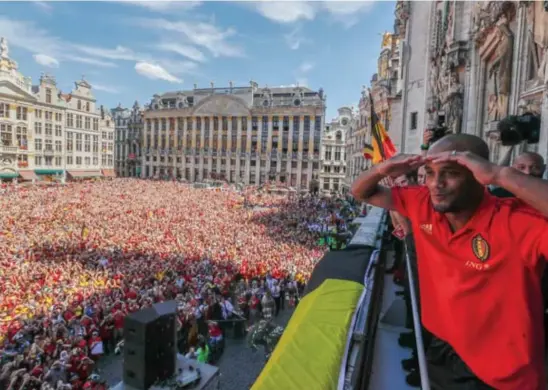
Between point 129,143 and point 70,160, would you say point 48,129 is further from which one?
point 129,143

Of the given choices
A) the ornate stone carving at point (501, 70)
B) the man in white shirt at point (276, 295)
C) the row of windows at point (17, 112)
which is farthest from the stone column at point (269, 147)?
the ornate stone carving at point (501, 70)

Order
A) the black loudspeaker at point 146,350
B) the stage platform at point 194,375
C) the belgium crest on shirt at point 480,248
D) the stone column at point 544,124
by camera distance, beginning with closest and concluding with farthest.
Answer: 1. the belgium crest on shirt at point 480,248
2. the black loudspeaker at point 146,350
3. the stage platform at point 194,375
4. the stone column at point 544,124

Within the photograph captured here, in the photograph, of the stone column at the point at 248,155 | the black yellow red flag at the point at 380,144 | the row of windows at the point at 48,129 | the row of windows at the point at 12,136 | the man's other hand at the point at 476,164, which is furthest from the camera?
the stone column at the point at 248,155

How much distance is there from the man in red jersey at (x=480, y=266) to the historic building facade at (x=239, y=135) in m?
68.0

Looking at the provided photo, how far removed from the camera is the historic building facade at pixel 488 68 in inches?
283

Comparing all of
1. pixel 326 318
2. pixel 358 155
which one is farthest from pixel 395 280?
pixel 358 155

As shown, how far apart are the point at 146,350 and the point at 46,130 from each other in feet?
219

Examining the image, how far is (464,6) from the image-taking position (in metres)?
14.0

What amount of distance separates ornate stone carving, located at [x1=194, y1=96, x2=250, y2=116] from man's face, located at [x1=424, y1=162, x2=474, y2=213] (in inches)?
2884

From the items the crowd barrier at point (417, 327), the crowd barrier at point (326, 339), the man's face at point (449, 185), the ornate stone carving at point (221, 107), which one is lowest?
the crowd barrier at point (326, 339)

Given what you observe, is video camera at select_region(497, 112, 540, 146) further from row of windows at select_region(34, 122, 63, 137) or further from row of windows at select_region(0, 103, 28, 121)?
row of windows at select_region(34, 122, 63, 137)

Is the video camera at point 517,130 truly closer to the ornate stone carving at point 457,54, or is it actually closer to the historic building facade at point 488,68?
the historic building facade at point 488,68

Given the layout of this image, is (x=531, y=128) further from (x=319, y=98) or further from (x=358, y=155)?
(x=319, y=98)

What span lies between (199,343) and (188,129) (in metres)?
72.8
